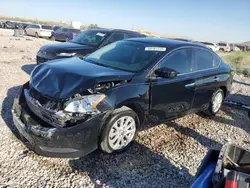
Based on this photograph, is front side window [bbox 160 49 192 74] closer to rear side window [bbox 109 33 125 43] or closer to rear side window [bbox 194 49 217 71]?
rear side window [bbox 194 49 217 71]

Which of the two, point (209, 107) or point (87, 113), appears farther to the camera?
point (209, 107)

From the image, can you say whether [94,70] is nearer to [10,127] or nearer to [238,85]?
[10,127]

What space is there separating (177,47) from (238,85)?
722 cm

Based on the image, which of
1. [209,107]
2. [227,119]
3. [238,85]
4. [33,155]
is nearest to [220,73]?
[209,107]

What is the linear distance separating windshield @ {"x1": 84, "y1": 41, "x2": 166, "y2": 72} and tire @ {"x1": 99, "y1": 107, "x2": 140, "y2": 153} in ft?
2.57

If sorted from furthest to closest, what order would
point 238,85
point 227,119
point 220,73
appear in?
point 238,85, point 227,119, point 220,73

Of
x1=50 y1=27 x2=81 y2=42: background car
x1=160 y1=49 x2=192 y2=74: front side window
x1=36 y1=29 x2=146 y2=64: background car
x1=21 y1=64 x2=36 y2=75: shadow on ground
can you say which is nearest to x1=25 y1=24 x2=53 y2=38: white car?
x1=50 y1=27 x2=81 y2=42: background car

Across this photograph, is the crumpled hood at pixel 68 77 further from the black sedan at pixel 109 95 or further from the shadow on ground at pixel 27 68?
the shadow on ground at pixel 27 68

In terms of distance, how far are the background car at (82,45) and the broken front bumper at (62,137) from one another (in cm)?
485

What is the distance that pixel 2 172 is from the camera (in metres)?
3.19

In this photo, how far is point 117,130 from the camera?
12.2ft

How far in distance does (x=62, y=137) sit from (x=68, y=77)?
0.90m

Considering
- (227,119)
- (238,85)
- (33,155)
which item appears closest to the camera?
(33,155)

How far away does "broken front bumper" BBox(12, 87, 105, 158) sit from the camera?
318 centimetres
